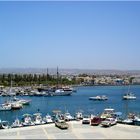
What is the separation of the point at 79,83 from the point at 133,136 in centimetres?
9655

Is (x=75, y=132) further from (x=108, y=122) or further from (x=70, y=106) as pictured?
(x=70, y=106)

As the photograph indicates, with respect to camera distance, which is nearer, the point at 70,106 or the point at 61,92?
the point at 70,106

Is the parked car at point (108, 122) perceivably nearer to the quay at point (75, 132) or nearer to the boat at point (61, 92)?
the quay at point (75, 132)

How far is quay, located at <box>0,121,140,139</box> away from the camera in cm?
2267

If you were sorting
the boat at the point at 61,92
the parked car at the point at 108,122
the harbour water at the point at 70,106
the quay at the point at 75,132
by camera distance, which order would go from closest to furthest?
the quay at the point at 75,132 → the parked car at the point at 108,122 → the harbour water at the point at 70,106 → the boat at the point at 61,92

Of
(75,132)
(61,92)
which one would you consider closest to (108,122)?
(75,132)

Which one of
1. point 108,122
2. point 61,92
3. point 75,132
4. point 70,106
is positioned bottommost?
point 70,106

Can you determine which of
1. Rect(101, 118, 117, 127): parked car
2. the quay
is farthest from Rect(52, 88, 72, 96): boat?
the quay

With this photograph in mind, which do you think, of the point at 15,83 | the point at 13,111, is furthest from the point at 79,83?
the point at 13,111

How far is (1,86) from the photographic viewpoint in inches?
3346

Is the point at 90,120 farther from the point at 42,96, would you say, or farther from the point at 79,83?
the point at 79,83

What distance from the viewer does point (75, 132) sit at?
936 inches

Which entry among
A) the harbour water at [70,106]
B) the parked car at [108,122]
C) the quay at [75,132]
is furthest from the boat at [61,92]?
the quay at [75,132]

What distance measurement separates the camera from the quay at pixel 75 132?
22667 mm
